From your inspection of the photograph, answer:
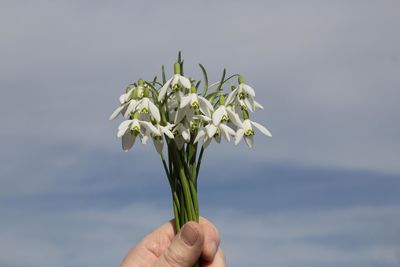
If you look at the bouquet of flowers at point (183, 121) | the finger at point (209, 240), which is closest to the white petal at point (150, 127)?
the bouquet of flowers at point (183, 121)

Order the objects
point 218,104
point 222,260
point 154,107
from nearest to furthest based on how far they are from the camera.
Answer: point 154,107
point 218,104
point 222,260

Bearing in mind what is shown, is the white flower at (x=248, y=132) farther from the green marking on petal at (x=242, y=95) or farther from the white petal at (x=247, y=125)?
the green marking on petal at (x=242, y=95)

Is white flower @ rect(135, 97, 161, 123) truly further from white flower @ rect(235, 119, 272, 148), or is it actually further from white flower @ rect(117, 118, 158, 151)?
white flower @ rect(235, 119, 272, 148)

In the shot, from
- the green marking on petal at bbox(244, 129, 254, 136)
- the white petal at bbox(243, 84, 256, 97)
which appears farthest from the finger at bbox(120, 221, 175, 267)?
the white petal at bbox(243, 84, 256, 97)

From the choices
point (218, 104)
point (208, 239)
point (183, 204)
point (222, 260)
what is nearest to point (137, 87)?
point (218, 104)

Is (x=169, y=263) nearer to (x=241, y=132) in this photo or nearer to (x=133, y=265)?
(x=133, y=265)

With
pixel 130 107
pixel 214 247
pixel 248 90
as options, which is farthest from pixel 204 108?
pixel 214 247
